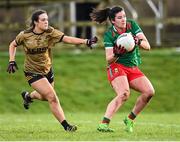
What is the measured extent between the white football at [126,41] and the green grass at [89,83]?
888cm

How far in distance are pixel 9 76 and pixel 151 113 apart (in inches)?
183

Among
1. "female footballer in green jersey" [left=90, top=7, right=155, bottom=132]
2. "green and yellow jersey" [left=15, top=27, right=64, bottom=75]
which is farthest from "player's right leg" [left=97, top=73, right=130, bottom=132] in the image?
"green and yellow jersey" [left=15, top=27, right=64, bottom=75]

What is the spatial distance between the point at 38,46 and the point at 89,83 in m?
9.84

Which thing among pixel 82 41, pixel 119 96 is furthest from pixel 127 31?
pixel 119 96

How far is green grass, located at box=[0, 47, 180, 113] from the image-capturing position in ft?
67.8

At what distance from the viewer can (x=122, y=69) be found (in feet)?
39.4

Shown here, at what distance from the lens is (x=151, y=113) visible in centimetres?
2002

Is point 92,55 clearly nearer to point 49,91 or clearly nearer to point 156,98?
point 156,98

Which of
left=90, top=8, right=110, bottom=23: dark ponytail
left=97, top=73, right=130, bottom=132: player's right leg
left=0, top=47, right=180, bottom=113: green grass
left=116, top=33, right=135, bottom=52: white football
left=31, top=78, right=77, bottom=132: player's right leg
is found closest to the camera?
left=116, top=33, right=135, bottom=52: white football

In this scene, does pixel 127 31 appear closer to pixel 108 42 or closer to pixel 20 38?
pixel 108 42

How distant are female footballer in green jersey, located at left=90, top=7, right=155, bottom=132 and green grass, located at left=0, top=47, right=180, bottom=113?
8443mm

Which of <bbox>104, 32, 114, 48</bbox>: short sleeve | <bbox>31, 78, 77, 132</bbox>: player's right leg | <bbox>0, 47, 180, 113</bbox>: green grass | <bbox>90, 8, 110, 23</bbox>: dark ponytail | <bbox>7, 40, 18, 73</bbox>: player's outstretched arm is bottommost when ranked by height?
<bbox>0, 47, 180, 113</bbox>: green grass

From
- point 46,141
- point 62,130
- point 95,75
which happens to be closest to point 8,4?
point 95,75

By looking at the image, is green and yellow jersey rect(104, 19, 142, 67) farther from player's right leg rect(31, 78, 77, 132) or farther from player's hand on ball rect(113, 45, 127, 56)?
player's right leg rect(31, 78, 77, 132)
